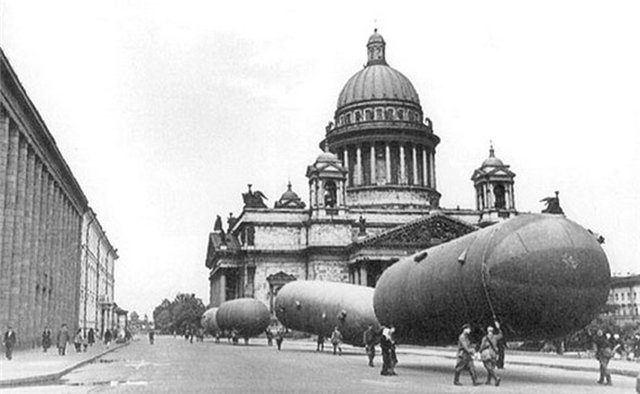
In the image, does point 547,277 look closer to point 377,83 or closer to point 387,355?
point 387,355

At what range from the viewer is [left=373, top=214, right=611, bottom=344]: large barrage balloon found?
1914 centimetres

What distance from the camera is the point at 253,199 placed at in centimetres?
8638

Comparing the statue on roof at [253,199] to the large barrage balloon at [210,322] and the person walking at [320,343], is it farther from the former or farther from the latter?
the person walking at [320,343]

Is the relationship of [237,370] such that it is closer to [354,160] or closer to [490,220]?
[490,220]

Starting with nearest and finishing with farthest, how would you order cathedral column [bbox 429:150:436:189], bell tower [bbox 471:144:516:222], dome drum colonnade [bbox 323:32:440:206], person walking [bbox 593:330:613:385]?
person walking [bbox 593:330:613:385], bell tower [bbox 471:144:516:222], dome drum colonnade [bbox 323:32:440:206], cathedral column [bbox 429:150:436:189]

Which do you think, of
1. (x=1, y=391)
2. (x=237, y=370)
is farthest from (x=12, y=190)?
(x=1, y=391)

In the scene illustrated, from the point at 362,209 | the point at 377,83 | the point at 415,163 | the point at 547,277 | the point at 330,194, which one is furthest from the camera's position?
the point at 377,83

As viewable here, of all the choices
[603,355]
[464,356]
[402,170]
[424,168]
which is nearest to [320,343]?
[464,356]

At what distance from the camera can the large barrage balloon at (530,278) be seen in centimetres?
1914

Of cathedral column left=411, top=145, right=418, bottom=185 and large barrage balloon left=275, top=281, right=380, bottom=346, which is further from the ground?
cathedral column left=411, top=145, right=418, bottom=185

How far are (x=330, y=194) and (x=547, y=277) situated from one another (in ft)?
194

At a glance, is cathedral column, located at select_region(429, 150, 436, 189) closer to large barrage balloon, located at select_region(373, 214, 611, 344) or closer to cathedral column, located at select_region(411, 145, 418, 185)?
cathedral column, located at select_region(411, 145, 418, 185)

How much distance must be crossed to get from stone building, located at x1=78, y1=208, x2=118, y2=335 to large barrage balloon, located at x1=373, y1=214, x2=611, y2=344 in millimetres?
55576

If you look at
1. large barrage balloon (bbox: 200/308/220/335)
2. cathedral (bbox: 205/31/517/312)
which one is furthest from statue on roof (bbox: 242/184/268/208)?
large barrage balloon (bbox: 200/308/220/335)
